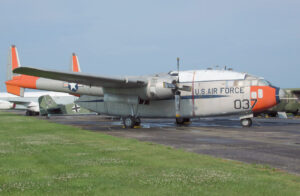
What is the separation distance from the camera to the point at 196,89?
77.5 feet

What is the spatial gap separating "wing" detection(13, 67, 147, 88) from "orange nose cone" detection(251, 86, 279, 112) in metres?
7.76

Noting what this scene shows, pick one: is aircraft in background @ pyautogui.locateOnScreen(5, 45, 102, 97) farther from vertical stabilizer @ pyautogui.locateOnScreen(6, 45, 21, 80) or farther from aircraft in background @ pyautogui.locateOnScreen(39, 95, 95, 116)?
aircraft in background @ pyautogui.locateOnScreen(39, 95, 95, 116)

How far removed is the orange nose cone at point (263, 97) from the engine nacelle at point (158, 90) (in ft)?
19.0

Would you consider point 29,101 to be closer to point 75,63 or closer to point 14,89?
point 75,63

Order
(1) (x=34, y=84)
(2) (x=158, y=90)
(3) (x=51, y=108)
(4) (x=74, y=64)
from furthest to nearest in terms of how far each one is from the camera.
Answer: (3) (x=51, y=108) → (4) (x=74, y=64) → (1) (x=34, y=84) → (2) (x=158, y=90)

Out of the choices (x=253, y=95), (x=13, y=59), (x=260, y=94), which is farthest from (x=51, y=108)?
(x=260, y=94)

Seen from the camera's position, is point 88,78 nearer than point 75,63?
Yes

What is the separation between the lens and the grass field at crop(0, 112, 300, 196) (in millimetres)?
5848

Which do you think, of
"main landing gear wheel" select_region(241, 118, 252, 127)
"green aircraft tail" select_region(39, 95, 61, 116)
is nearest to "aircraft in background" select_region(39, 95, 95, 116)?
"green aircraft tail" select_region(39, 95, 61, 116)

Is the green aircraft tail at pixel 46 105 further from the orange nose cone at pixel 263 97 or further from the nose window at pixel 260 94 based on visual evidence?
the nose window at pixel 260 94

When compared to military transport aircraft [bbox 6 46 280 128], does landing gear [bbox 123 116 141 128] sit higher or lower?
lower

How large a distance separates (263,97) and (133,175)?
56.2ft

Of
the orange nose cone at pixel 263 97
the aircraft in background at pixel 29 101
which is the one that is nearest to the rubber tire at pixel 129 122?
the orange nose cone at pixel 263 97

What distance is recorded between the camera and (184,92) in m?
24.0
